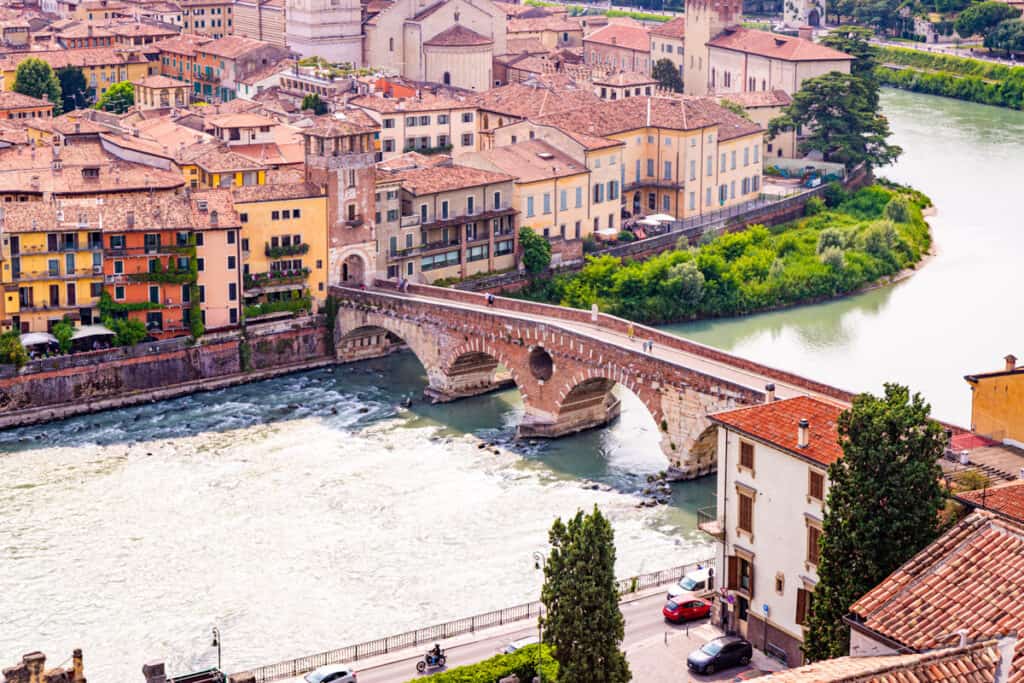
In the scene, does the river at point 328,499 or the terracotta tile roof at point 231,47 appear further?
the terracotta tile roof at point 231,47

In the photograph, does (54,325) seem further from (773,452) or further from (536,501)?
(773,452)

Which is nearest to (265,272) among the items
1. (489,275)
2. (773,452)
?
(489,275)

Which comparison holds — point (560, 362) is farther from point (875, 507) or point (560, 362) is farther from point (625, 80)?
point (625, 80)

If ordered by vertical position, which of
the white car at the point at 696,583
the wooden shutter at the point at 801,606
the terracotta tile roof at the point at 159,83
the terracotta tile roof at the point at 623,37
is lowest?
the white car at the point at 696,583

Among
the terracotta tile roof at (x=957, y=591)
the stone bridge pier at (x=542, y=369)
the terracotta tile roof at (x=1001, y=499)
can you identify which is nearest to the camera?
the terracotta tile roof at (x=957, y=591)

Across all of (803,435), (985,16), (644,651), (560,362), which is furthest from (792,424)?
(985,16)

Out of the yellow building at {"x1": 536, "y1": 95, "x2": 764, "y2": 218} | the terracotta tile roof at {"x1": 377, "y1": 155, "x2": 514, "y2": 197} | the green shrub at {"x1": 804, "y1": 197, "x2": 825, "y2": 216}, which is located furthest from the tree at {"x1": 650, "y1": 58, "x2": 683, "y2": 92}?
the terracotta tile roof at {"x1": 377, "y1": 155, "x2": 514, "y2": 197}

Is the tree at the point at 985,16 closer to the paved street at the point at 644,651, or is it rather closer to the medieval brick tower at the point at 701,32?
the medieval brick tower at the point at 701,32

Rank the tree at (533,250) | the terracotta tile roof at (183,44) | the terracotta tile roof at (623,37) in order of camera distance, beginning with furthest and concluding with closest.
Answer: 1. the terracotta tile roof at (623,37)
2. the terracotta tile roof at (183,44)
3. the tree at (533,250)

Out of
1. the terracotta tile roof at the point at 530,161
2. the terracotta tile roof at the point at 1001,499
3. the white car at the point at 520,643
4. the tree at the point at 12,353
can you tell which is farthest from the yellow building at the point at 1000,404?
the terracotta tile roof at the point at 530,161
